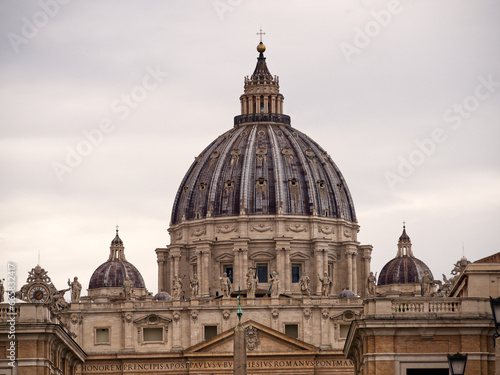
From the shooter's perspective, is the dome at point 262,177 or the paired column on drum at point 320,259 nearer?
the paired column on drum at point 320,259

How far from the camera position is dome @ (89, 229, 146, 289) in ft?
600

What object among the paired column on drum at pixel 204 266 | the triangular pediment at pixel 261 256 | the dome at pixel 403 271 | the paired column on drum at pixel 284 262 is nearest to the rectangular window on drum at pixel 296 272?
the paired column on drum at pixel 284 262

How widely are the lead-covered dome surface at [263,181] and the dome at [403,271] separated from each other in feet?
32.0

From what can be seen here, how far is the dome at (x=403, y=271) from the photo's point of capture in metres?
181

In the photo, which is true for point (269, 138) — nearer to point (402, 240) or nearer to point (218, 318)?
point (402, 240)

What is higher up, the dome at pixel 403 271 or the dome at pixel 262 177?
the dome at pixel 262 177

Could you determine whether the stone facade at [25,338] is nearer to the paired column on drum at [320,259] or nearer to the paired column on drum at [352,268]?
the paired column on drum at [320,259]

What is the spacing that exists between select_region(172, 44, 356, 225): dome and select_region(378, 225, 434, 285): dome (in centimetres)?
989

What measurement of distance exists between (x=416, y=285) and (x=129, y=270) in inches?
1189

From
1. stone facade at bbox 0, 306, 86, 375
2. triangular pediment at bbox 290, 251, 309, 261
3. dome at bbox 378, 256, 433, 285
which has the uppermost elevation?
dome at bbox 378, 256, 433, 285

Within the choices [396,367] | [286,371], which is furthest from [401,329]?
[286,371]

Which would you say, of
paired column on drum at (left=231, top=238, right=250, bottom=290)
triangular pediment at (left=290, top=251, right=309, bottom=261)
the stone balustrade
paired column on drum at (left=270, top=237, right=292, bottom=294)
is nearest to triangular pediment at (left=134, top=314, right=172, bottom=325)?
paired column on drum at (left=231, top=238, right=250, bottom=290)

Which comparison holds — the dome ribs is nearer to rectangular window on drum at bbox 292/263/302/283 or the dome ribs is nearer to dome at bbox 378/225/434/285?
rectangular window on drum at bbox 292/263/302/283

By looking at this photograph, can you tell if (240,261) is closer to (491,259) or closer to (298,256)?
(298,256)
